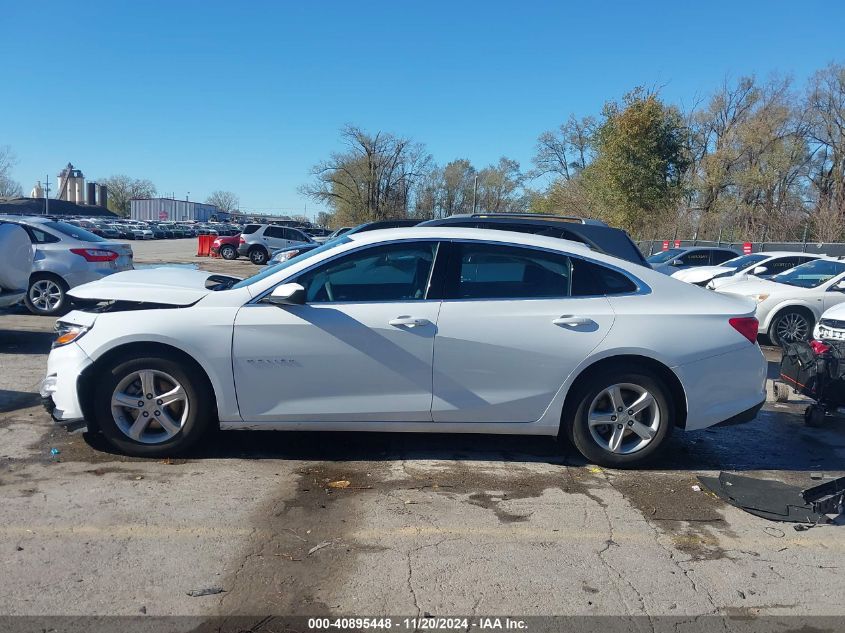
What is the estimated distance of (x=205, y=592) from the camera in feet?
10.6

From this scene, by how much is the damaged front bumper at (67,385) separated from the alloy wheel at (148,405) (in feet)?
0.83

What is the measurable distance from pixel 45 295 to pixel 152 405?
305 inches

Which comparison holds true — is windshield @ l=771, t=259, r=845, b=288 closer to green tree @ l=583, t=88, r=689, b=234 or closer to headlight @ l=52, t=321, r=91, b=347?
headlight @ l=52, t=321, r=91, b=347

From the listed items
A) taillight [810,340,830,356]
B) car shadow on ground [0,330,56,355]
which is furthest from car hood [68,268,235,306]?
taillight [810,340,830,356]

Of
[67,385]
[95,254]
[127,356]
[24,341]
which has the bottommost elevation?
[24,341]

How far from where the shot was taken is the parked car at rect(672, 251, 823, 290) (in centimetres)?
1318

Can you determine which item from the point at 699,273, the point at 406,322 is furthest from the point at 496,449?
the point at 699,273

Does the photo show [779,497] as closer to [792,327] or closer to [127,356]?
[127,356]

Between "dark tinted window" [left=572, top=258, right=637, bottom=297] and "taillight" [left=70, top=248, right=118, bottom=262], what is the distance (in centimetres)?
893

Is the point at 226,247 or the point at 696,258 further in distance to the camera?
the point at 226,247

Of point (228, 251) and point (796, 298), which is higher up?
point (228, 251)

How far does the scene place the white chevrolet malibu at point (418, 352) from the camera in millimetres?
4707

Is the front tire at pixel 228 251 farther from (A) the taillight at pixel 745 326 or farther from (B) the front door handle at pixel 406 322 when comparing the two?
(A) the taillight at pixel 745 326

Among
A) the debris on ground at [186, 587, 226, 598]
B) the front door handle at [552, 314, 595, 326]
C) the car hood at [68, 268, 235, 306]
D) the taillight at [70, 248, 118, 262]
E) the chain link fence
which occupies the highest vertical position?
the chain link fence
